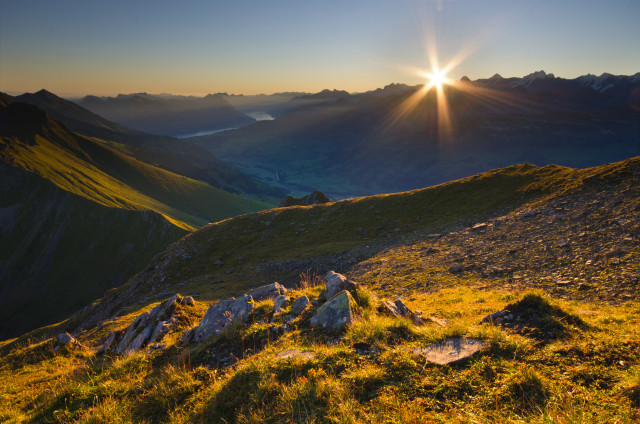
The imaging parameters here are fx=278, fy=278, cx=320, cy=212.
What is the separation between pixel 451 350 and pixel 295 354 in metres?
3.99

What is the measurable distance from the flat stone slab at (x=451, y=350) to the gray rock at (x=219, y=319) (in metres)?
6.40

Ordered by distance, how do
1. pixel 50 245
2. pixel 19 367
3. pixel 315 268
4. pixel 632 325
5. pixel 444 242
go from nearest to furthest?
pixel 632 325 < pixel 19 367 < pixel 444 242 < pixel 315 268 < pixel 50 245

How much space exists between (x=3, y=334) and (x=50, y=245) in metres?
48.7

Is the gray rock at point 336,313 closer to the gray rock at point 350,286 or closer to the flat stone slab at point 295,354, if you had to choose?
the gray rock at point 350,286

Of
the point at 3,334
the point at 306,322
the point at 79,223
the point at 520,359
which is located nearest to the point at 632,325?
the point at 520,359

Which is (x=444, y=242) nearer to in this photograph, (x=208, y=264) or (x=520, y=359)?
(x=520, y=359)

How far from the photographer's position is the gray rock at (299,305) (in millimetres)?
10566

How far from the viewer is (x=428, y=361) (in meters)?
6.63

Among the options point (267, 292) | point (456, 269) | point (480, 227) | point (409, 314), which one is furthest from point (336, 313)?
point (480, 227)

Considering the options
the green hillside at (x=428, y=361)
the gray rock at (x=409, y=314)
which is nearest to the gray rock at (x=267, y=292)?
the green hillside at (x=428, y=361)

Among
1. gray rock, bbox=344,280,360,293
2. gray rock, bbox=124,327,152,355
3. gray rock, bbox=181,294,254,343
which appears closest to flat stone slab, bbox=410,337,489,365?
gray rock, bbox=344,280,360,293

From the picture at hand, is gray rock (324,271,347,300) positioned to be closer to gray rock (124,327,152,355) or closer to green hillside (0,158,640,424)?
green hillside (0,158,640,424)

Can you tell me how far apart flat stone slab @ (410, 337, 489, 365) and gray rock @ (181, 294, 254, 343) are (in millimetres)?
6396

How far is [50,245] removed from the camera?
451 feet
